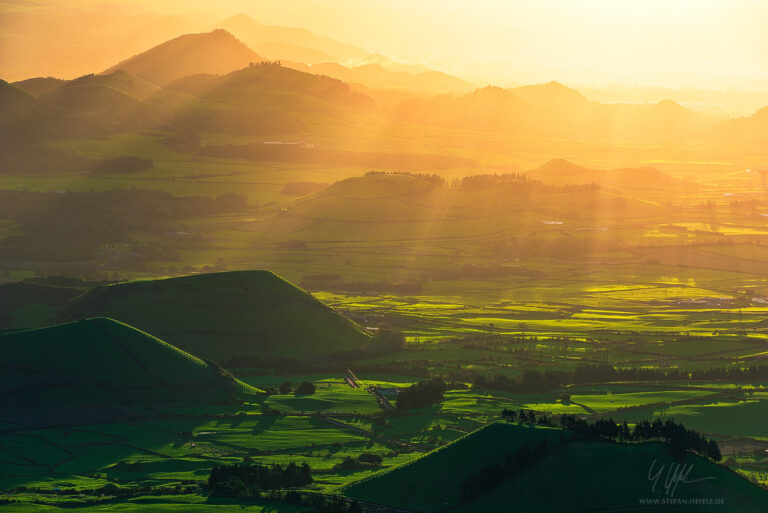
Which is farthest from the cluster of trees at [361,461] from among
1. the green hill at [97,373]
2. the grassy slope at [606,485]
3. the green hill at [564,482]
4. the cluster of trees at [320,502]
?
the green hill at [97,373]

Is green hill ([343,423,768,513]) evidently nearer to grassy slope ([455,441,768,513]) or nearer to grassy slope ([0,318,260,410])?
grassy slope ([455,441,768,513])

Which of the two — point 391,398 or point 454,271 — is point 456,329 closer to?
point 391,398

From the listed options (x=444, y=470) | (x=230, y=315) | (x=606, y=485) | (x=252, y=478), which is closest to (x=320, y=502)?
(x=444, y=470)

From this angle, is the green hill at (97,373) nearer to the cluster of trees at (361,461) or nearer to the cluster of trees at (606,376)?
the cluster of trees at (361,461)

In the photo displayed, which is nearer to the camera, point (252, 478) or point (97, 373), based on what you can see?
point (252, 478)

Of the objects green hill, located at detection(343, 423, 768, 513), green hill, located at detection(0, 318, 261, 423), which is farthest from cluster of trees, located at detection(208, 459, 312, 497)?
green hill, located at detection(0, 318, 261, 423)

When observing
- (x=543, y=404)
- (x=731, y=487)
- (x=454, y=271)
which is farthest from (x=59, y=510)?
(x=454, y=271)

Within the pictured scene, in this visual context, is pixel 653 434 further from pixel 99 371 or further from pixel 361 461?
pixel 99 371
